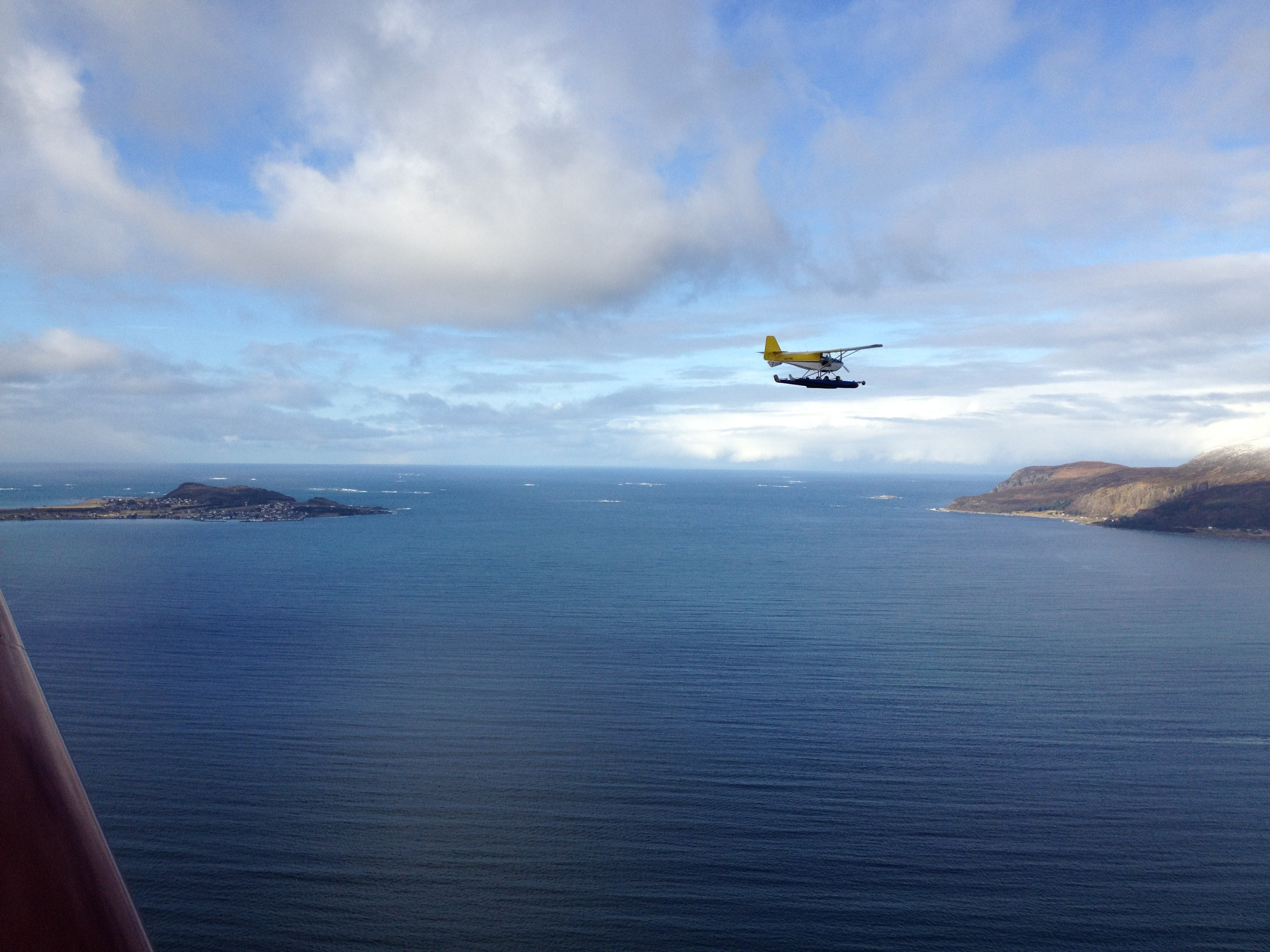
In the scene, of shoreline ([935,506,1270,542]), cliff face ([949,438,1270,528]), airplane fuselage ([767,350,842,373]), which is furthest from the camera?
cliff face ([949,438,1270,528])

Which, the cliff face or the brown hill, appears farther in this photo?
the brown hill

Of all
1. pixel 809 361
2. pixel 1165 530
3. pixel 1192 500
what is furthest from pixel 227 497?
pixel 1192 500

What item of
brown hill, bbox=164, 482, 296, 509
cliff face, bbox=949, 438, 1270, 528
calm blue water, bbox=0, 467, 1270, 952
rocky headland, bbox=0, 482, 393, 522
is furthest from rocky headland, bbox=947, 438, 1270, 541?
brown hill, bbox=164, 482, 296, 509

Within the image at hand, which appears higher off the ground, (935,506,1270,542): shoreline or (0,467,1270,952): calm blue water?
(935,506,1270,542): shoreline

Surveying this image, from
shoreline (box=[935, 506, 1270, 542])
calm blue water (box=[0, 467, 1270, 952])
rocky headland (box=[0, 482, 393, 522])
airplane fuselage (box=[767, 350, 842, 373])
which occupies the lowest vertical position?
calm blue water (box=[0, 467, 1270, 952])

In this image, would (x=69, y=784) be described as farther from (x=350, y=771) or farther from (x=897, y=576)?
(x=897, y=576)

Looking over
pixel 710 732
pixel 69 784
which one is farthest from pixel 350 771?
pixel 69 784

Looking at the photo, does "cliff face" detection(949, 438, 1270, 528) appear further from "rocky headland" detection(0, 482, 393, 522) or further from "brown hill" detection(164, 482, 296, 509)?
"brown hill" detection(164, 482, 296, 509)

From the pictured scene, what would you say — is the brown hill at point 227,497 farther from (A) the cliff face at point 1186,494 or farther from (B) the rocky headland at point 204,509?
(A) the cliff face at point 1186,494
